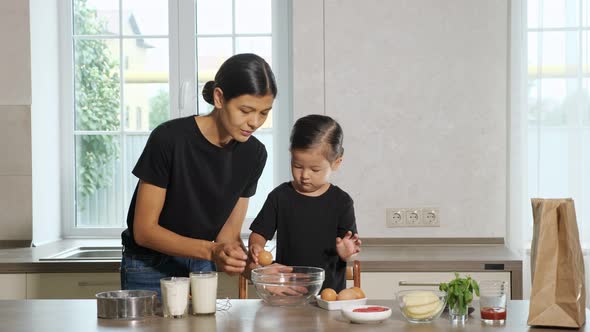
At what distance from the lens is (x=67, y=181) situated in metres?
4.16

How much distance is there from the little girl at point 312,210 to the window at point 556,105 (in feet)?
4.01

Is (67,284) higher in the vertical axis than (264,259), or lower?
lower

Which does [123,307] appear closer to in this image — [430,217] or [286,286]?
[286,286]

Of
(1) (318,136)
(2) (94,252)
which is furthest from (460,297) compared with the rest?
(2) (94,252)

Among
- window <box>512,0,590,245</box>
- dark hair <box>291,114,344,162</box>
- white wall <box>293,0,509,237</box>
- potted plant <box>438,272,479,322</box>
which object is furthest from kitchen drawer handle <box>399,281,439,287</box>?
potted plant <box>438,272,479,322</box>

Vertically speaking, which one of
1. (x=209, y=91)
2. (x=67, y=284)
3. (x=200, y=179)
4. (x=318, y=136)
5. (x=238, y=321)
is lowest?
(x=67, y=284)

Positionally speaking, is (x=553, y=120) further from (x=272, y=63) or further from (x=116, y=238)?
(x=116, y=238)

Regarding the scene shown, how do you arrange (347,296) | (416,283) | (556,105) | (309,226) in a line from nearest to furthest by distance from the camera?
1. (347,296)
2. (309,226)
3. (416,283)
4. (556,105)

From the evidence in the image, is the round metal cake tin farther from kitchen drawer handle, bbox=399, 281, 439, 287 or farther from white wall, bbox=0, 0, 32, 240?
white wall, bbox=0, 0, 32, 240

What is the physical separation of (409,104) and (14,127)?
174cm

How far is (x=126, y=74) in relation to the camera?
4211 mm

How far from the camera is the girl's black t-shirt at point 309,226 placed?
106 inches

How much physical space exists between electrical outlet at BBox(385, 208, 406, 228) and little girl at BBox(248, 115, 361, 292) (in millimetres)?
1011

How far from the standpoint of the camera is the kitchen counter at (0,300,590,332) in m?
1.94
